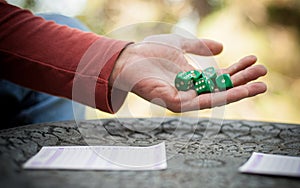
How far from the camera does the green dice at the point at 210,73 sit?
2.70 feet

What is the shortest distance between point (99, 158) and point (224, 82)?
266 millimetres

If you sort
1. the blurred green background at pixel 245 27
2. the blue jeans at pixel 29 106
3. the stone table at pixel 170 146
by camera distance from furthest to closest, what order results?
the blurred green background at pixel 245 27 → the blue jeans at pixel 29 106 → the stone table at pixel 170 146

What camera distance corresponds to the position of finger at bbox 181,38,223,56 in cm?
87

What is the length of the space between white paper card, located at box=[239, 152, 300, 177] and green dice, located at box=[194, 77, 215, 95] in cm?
14

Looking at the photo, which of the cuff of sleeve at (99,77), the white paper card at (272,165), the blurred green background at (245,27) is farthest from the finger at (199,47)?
the blurred green background at (245,27)

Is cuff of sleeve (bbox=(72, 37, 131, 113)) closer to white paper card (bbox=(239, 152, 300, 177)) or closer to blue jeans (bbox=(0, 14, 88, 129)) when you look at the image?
blue jeans (bbox=(0, 14, 88, 129))

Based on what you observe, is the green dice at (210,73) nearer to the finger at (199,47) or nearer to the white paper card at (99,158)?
the finger at (199,47)

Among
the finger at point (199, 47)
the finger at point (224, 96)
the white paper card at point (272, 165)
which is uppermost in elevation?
the finger at point (199, 47)

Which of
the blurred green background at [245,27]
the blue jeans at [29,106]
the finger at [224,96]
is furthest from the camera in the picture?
the blurred green background at [245,27]

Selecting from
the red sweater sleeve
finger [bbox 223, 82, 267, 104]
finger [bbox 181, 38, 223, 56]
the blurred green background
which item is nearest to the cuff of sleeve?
the red sweater sleeve

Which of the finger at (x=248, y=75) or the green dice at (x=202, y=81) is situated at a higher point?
the finger at (x=248, y=75)

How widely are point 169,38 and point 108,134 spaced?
21 centimetres

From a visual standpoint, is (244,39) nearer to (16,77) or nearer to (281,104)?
(281,104)

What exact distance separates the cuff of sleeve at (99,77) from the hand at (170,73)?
0.05 feet
